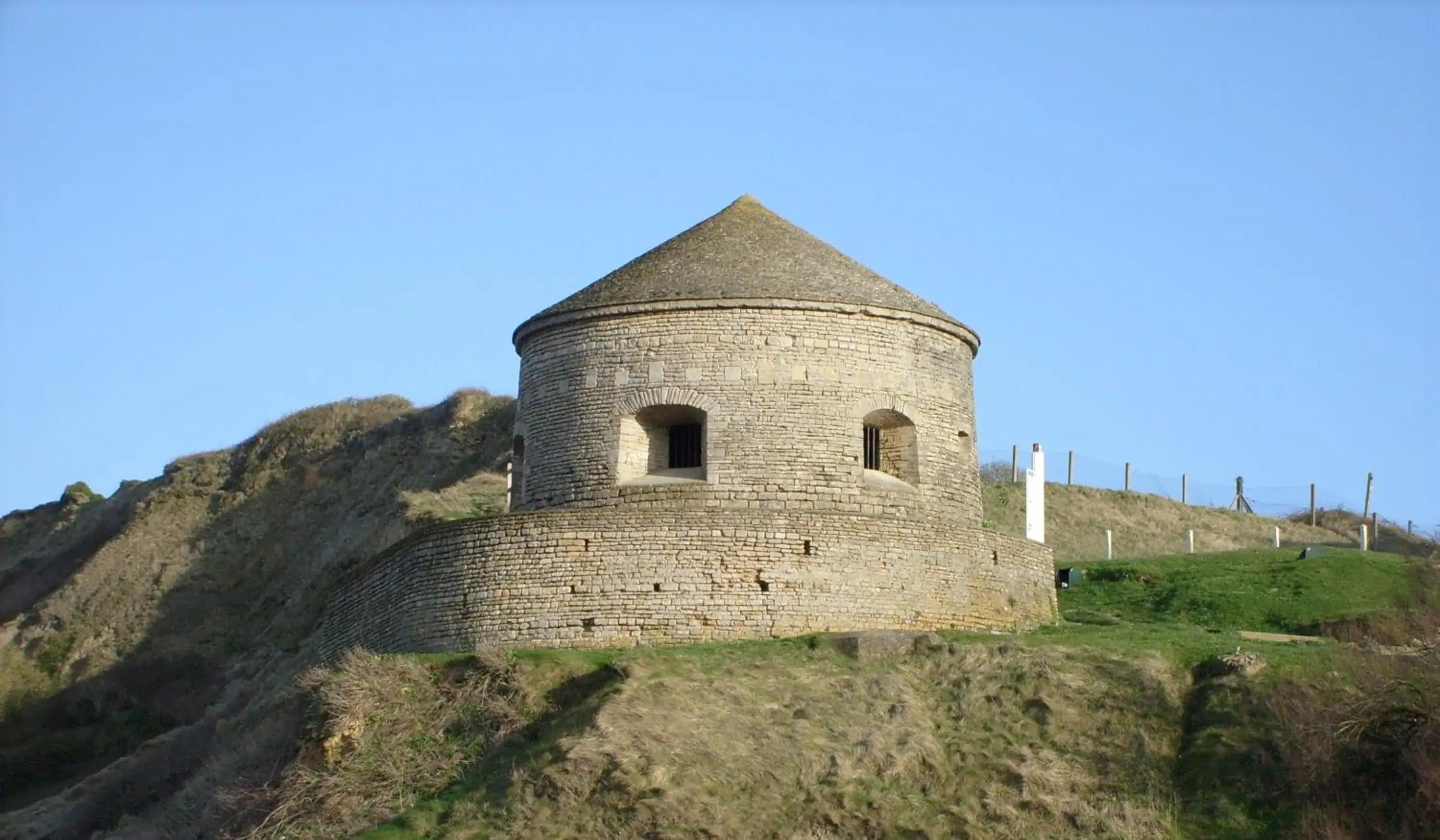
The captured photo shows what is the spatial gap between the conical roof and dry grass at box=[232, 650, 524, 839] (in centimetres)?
635

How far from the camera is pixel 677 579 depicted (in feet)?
88.0

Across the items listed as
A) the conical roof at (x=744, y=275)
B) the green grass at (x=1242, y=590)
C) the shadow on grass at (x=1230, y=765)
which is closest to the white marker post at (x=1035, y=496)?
the green grass at (x=1242, y=590)

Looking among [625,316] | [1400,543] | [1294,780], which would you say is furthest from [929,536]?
[1400,543]

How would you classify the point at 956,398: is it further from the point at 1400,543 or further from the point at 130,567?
the point at 130,567

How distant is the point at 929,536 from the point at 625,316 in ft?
17.7

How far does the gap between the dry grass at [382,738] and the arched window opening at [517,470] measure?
5.27m

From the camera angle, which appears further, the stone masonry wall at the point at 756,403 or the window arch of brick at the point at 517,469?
the window arch of brick at the point at 517,469

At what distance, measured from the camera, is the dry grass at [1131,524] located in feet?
148

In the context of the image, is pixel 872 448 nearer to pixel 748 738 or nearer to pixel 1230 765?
pixel 748 738

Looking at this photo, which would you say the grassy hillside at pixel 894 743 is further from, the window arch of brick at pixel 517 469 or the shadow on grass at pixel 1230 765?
the window arch of brick at pixel 517 469

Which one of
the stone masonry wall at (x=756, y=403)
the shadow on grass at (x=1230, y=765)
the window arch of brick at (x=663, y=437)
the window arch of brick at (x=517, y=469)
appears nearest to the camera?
the shadow on grass at (x=1230, y=765)

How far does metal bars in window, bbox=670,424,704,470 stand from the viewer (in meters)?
29.3

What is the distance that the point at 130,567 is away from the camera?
161 feet

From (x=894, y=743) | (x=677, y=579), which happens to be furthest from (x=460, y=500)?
(x=894, y=743)
